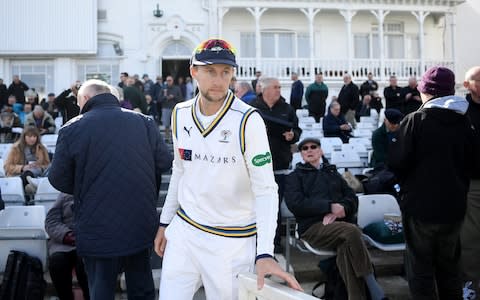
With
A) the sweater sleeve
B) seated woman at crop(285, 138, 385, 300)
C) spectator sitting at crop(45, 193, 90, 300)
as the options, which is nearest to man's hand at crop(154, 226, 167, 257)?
the sweater sleeve

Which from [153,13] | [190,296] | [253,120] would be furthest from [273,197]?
[153,13]

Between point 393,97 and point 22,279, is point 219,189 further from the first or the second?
point 393,97

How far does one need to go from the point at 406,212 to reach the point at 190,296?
166 centimetres

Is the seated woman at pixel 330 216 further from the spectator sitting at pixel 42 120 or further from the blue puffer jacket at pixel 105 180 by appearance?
the spectator sitting at pixel 42 120

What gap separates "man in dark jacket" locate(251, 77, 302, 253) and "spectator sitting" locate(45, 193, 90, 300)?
1.98 m

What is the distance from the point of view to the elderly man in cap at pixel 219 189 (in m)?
2.10

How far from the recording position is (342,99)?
43.5 feet

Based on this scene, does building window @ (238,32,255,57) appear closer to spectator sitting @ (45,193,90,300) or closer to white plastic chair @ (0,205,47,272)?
white plastic chair @ (0,205,47,272)

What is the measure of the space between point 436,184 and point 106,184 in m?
2.03

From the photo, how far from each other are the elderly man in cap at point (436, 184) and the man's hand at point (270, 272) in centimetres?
157

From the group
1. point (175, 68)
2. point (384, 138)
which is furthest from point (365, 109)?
point (175, 68)

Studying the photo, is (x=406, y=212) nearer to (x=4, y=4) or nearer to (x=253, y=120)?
(x=253, y=120)

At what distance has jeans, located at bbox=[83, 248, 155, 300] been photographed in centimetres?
272

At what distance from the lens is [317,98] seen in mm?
13172
